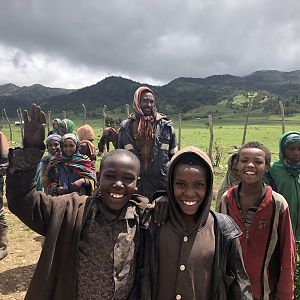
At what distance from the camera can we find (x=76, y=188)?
410 cm

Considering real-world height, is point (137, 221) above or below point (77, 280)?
above

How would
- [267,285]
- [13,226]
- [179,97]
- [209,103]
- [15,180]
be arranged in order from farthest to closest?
[179,97] < [209,103] < [13,226] < [267,285] < [15,180]

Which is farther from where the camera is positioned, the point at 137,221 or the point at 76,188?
the point at 76,188

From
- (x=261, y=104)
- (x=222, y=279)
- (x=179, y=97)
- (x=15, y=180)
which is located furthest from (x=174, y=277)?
(x=179, y=97)

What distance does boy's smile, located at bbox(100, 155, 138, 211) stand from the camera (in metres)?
1.81

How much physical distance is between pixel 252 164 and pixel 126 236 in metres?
1.18

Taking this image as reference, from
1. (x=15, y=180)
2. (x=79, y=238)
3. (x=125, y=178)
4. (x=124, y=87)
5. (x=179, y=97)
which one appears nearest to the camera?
(x=15, y=180)

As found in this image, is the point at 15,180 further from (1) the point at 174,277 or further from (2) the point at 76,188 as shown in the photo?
(2) the point at 76,188

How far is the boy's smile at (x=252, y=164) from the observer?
2.53 m

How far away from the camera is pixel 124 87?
463ft

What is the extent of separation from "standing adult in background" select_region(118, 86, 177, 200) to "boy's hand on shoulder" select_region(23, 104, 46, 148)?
2147mm

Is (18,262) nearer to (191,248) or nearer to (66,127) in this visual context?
(66,127)

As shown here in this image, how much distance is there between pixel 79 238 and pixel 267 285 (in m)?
1.38

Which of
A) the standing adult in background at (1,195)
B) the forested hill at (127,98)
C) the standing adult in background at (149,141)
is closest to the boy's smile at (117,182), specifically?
the standing adult in background at (149,141)
